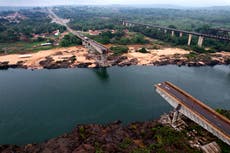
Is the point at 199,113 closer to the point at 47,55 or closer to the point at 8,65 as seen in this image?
the point at 47,55

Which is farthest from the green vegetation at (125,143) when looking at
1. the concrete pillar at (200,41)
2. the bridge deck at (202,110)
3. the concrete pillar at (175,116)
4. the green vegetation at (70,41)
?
the concrete pillar at (200,41)

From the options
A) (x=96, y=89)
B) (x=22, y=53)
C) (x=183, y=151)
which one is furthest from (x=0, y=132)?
(x=22, y=53)

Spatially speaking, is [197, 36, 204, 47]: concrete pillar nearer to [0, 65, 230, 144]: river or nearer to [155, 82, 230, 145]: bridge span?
[0, 65, 230, 144]: river

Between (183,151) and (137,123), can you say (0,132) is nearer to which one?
(137,123)

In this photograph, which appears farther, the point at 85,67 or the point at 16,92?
the point at 85,67

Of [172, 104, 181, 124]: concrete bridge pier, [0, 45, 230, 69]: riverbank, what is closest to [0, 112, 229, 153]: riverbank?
[172, 104, 181, 124]: concrete bridge pier
